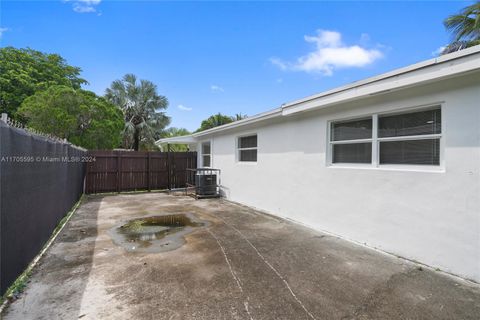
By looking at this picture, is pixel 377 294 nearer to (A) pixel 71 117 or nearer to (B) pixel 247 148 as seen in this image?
(B) pixel 247 148

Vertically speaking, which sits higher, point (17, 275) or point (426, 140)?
point (426, 140)

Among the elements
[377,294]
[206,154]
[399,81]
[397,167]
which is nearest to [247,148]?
[206,154]

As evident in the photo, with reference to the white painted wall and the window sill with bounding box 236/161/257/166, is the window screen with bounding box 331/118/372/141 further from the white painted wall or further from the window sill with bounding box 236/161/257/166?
the window sill with bounding box 236/161/257/166

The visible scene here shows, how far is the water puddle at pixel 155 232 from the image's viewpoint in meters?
4.03

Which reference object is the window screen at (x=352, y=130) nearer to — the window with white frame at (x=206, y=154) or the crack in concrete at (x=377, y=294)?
the crack in concrete at (x=377, y=294)

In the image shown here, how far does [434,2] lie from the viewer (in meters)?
4.90

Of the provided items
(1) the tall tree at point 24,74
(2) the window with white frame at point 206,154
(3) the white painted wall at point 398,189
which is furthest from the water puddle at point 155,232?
(1) the tall tree at point 24,74

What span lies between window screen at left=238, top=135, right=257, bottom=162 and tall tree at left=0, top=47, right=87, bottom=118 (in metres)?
16.7

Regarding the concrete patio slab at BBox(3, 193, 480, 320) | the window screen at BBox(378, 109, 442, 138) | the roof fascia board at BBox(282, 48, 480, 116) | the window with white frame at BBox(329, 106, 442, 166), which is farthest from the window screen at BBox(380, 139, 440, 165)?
the concrete patio slab at BBox(3, 193, 480, 320)

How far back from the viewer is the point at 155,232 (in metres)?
4.82

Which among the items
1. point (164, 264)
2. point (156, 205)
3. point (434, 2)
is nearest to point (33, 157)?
point (164, 264)

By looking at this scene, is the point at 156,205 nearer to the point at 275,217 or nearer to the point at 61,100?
the point at 275,217

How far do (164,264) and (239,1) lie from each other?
7829 millimetres

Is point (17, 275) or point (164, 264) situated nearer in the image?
point (17, 275)
